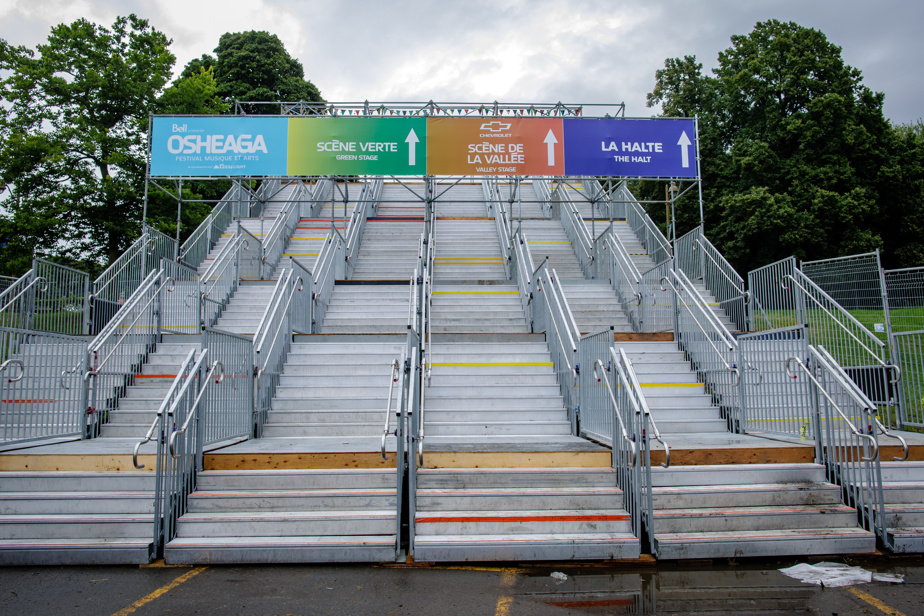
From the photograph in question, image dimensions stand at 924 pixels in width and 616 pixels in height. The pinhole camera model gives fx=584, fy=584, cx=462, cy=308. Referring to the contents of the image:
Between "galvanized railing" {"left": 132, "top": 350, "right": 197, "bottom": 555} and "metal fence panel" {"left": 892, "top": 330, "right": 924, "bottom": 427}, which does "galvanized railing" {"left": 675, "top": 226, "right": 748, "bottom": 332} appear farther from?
"galvanized railing" {"left": 132, "top": 350, "right": 197, "bottom": 555}

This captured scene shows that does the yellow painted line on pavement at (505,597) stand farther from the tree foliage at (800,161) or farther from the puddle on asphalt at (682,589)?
the tree foliage at (800,161)

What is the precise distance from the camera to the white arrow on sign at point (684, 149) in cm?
1375

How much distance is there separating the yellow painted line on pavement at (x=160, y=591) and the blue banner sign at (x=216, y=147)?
10.2 metres

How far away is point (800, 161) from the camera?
27312 millimetres

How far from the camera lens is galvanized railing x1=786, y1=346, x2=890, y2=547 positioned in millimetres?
5309

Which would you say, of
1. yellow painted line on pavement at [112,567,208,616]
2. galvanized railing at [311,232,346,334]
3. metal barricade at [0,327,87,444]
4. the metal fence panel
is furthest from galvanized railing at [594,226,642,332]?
metal barricade at [0,327,87,444]

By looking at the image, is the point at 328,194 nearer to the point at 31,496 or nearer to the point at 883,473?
the point at 31,496

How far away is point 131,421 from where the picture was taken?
321 inches

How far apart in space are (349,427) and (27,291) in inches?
243

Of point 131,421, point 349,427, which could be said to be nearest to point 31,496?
point 131,421

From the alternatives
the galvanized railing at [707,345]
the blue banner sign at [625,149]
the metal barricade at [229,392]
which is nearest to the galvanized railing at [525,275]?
the galvanized railing at [707,345]

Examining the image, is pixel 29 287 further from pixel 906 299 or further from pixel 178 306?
pixel 906 299

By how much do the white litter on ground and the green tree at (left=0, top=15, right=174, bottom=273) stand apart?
22951mm

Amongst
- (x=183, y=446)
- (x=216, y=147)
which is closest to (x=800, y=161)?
(x=216, y=147)
